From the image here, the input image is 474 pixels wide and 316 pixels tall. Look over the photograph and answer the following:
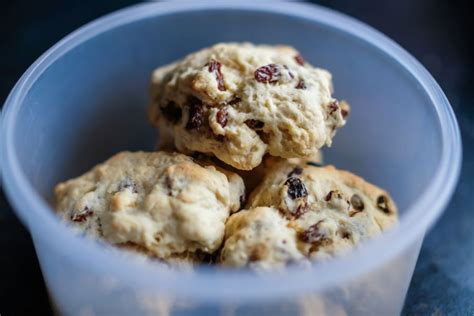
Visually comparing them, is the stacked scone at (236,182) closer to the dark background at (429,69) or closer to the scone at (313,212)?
the scone at (313,212)

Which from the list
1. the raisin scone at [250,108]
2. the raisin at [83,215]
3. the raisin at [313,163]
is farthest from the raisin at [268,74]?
the raisin at [83,215]

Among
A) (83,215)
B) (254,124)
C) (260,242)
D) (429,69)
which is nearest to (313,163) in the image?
(254,124)

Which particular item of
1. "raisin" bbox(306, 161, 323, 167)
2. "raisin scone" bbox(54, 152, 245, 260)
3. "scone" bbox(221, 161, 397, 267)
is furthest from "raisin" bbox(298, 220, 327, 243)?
"raisin" bbox(306, 161, 323, 167)

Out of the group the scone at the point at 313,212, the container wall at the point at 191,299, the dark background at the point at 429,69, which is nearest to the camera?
the container wall at the point at 191,299

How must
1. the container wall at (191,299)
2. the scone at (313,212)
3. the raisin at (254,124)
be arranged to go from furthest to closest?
the raisin at (254,124), the scone at (313,212), the container wall at (191,299)

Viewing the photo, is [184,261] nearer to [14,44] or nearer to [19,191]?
[19,191]

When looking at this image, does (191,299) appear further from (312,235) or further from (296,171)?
(296,171)

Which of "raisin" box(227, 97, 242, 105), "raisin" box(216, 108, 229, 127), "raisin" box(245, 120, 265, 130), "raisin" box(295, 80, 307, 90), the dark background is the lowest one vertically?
the dark background

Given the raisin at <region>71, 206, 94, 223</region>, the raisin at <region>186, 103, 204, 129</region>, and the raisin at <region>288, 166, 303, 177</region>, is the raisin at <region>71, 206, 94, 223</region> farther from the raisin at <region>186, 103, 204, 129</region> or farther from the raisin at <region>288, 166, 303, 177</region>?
the raisin at <region>288, 166, 303, 177</region>
